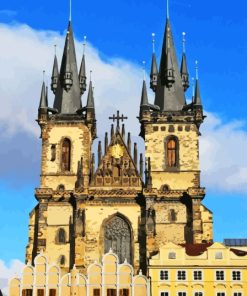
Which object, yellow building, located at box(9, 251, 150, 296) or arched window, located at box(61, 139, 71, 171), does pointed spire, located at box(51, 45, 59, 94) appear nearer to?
arched window, located at box(61, 139, 71, 171)

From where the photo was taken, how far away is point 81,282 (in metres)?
56.5

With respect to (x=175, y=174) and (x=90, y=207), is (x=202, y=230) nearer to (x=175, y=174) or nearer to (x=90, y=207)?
(x=175, y=174)

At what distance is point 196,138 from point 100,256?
49.3 feet

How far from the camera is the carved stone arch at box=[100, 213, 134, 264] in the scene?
64250 millimetres

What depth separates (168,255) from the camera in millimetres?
55469

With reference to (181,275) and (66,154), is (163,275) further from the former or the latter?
(66,154)

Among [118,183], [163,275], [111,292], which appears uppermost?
[118,183]

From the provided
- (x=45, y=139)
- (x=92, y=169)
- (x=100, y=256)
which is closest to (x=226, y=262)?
(x=100, y=256)

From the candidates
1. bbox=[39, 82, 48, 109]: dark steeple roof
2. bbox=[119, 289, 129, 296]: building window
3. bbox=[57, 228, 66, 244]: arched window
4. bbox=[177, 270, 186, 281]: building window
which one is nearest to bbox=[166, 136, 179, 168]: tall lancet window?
bbox=[57, 228, 66, 244]: arched window

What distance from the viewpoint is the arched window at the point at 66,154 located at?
6800 cm

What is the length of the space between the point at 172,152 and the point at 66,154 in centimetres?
1049

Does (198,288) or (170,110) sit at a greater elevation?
(170,110)

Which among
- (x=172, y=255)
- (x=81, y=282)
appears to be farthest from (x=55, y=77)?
(x=172, y=255)

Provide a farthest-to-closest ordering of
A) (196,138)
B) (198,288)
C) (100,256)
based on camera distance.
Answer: (196,138) < (100,256) < (198,288)
